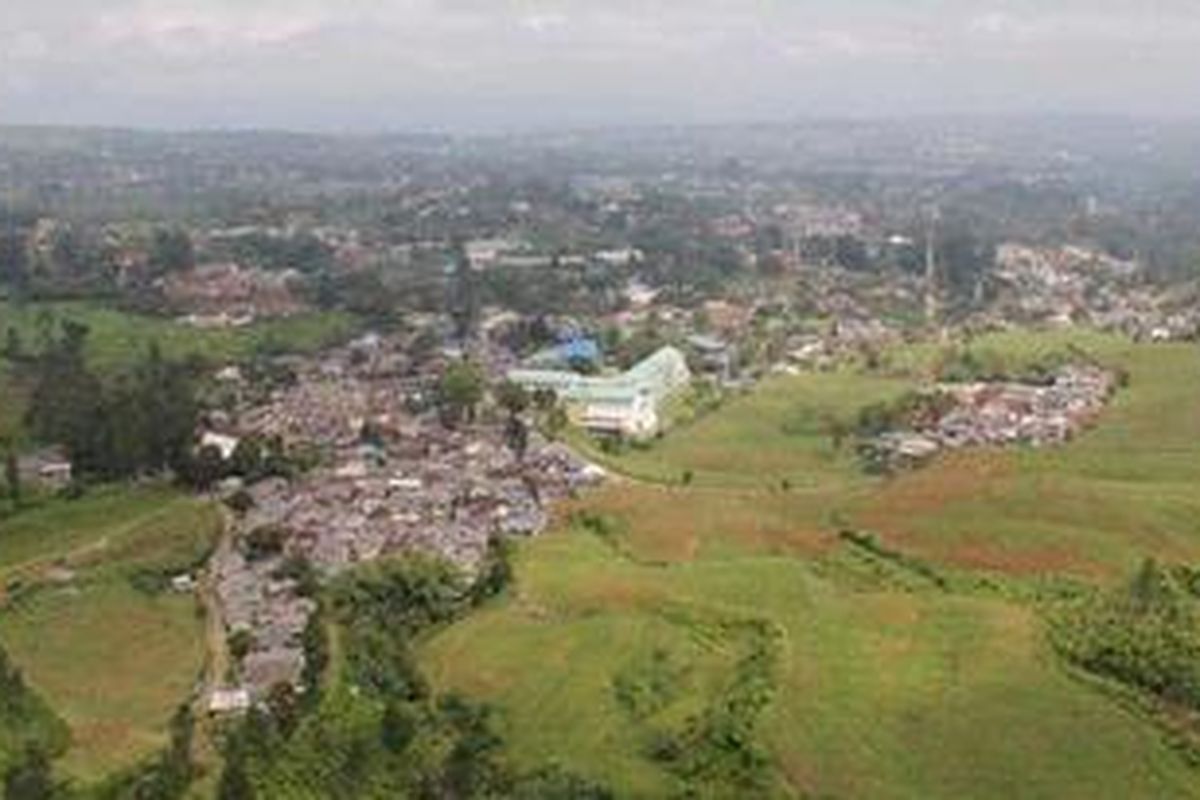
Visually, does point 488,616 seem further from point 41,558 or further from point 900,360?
point 900,360

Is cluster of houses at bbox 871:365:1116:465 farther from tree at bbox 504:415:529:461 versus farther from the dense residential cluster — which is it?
tree at bbox 504:415:529:461

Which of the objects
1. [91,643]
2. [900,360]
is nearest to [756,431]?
[900,360]

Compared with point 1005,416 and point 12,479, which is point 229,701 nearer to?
point 12,479

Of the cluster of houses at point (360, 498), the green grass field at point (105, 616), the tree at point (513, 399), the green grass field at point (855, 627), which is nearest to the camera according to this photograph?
the green grass field at point (855, 627)

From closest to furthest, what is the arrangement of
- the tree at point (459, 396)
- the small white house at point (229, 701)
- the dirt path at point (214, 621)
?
1. the small white house at point (229, 701)
2. the dirt path at point (214, 621)
3. the tree at point (459, 396)

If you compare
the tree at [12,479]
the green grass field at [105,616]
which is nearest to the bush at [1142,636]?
the green grass field at [105,616]

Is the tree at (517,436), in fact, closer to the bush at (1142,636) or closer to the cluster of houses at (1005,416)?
the cluster of houses at (1005,416)

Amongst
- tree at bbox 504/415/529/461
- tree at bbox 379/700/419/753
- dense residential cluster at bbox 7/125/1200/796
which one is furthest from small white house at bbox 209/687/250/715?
tree at bbox 504/415/529/461
